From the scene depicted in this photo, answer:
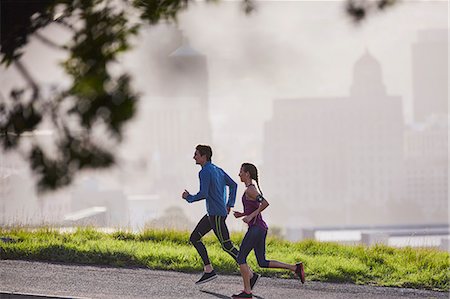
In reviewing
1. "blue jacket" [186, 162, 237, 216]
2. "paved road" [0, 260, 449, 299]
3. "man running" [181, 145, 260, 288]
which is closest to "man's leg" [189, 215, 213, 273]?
"man running" [181, 145, 260, 288]

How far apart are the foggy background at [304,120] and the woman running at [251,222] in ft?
244

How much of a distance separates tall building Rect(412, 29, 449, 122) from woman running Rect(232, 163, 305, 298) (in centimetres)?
16756

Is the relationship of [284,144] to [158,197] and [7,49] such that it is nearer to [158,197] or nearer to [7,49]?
[158,197]

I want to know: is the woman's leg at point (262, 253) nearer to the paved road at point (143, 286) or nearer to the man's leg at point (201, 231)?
the paved road at point (143, 286)

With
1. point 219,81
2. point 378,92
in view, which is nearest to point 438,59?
Result: point 378,92

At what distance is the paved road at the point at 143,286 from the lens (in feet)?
28.1

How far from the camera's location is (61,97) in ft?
20.5

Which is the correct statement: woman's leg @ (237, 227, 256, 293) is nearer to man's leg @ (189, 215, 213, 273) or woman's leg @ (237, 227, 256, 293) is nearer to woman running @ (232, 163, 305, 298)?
woman running @ (232, 163, 305, 298)

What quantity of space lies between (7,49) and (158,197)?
136690 millimetres

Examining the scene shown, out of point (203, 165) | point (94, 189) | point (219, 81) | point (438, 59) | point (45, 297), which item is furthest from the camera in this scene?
point (438, 59)

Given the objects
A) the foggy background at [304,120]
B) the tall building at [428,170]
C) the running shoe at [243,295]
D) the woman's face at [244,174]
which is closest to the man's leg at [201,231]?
the running shoe at [243,295]

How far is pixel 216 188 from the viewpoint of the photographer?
27.8ft

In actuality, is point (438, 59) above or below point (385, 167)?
above

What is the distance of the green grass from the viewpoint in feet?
32.4
